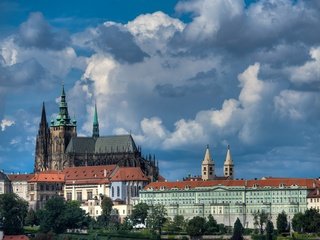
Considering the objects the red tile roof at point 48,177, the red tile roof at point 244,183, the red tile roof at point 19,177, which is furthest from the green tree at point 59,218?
the red tile roof at point 19,177

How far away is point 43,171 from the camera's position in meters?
194

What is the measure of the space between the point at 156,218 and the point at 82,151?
45.0 m

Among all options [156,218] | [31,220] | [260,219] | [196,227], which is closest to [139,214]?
[156,218]

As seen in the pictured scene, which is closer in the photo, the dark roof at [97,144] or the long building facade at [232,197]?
the long building facade at [232,197]

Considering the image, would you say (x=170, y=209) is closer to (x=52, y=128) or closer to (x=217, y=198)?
(x=217, y=198)

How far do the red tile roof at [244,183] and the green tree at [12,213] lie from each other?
2270 centimetres

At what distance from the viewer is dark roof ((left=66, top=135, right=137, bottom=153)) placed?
192 meters

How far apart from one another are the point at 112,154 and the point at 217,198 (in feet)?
101

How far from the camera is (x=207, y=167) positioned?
17812 centimetres

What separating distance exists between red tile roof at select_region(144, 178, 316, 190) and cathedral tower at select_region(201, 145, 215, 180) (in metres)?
5.04

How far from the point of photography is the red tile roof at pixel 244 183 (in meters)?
159

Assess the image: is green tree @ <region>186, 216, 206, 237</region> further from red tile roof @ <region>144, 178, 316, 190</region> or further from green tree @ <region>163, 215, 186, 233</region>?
red tile roof @ <region>144, 178, 316, 190</region>

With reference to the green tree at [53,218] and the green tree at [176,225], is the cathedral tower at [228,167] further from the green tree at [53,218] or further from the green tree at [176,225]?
the green tree at [53,218]

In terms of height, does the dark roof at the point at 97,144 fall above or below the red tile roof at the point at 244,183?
above
